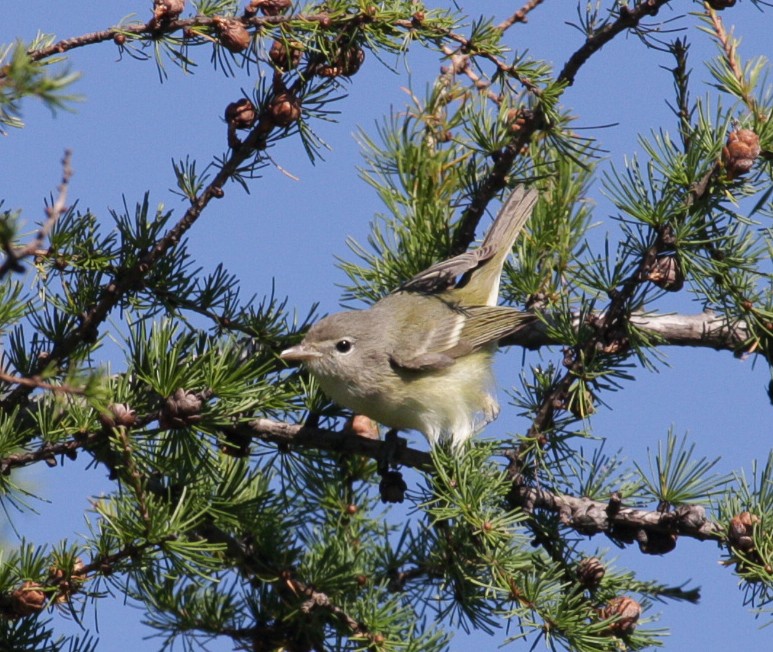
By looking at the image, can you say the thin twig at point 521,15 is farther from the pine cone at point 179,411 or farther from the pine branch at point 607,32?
the pine cone at point 179,411

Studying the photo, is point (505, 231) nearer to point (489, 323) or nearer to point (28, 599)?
point (489, 323)

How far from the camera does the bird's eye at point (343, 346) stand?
13.4 ft

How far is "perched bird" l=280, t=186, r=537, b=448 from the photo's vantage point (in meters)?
4.05

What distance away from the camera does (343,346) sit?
4.21 meters

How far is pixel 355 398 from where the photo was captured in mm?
3865

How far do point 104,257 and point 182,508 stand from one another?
92 centimetres

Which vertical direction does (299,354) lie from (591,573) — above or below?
above

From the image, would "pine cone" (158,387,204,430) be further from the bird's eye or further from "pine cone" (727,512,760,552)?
"pine cone" (727,512,760,552)

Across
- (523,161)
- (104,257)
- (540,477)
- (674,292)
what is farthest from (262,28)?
(540,477)

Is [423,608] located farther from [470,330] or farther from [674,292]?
[470,330]

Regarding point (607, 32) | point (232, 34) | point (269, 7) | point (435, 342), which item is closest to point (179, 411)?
point (232, 34)

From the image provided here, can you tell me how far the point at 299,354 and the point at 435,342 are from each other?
4.45ft

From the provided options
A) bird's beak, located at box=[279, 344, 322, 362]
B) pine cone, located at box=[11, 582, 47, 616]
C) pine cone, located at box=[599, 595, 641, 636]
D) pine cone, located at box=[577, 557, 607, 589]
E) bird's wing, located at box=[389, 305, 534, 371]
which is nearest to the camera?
pine cone, located at box=[11, 582, 47, 616]

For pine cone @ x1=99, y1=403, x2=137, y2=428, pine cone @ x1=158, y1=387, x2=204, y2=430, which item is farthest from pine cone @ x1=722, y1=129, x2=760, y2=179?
pine cone @ x1=99, y1=403, x2=137, y2=428
